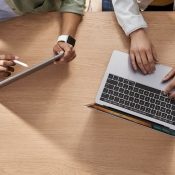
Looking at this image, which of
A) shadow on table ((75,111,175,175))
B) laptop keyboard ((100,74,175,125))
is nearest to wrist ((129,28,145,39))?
laptop keyboard ((100,74,175,125))

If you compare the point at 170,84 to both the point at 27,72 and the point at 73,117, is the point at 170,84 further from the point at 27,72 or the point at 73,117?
the point at 27,72

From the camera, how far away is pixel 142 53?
2.89 feet

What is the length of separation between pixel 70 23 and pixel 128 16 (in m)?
0.16

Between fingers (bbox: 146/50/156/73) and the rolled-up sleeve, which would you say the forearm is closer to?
the rolled-up sleeve

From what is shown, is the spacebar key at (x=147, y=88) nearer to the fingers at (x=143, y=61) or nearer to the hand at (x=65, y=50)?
the fingers at (x=143, y=61)

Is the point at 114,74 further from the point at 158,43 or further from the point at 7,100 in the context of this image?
the point at 7,100

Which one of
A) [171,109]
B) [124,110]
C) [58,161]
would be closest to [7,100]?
[58,161]

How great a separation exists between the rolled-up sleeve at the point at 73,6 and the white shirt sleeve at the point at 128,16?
0.32ft

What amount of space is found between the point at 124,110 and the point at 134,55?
15 cm

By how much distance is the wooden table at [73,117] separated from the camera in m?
0.82

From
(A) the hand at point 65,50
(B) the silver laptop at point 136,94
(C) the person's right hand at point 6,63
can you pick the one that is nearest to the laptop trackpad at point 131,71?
(B) the silver laptop at point 136,94

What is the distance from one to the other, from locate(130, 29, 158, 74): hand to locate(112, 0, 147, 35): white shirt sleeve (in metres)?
0.02

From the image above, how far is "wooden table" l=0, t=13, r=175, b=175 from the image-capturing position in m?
0.82

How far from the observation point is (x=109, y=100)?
85cm
